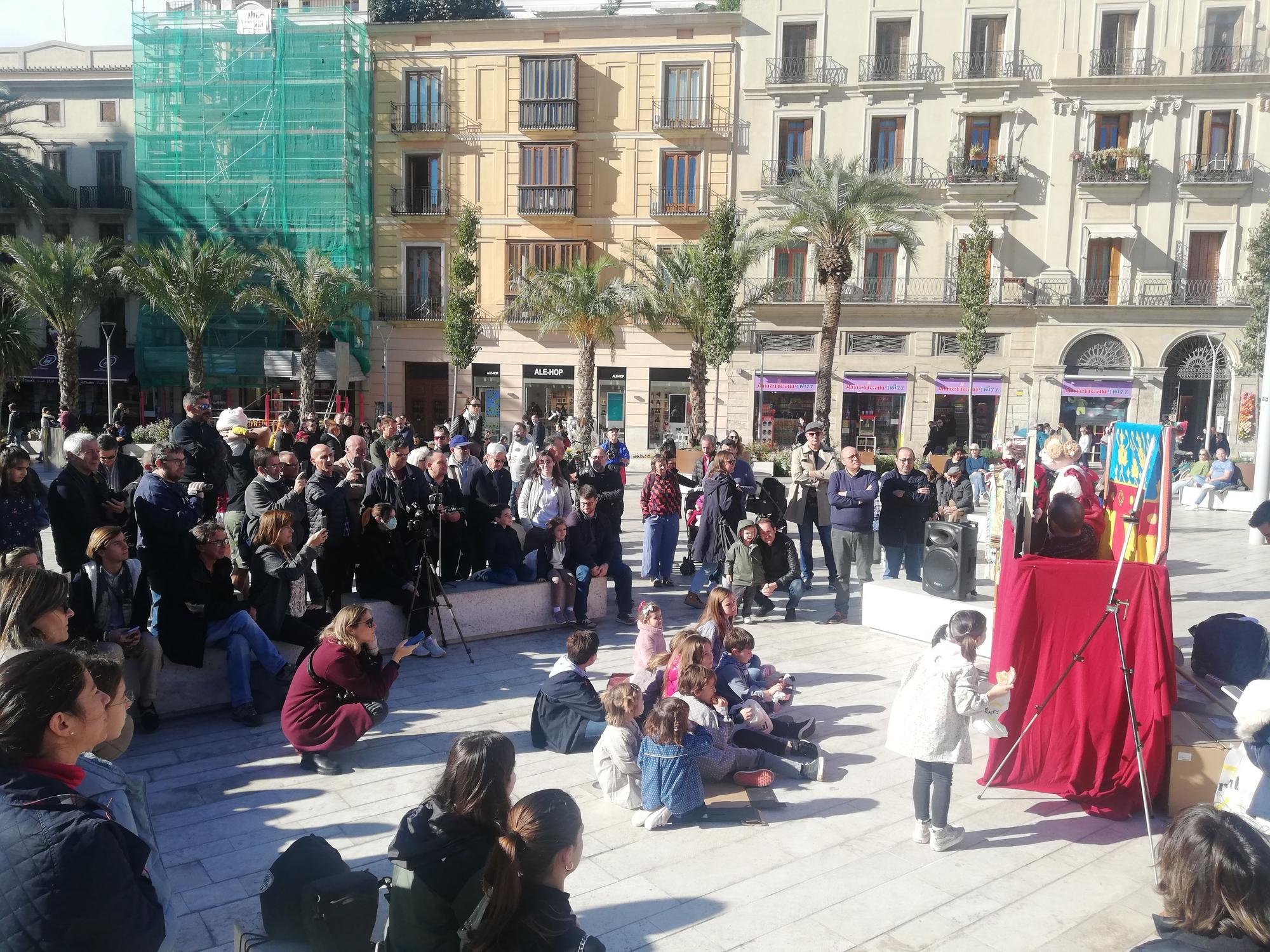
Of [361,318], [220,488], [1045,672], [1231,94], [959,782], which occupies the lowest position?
[959,782]

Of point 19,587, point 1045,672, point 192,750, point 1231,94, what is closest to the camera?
point 19,587

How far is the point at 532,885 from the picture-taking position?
3.13m

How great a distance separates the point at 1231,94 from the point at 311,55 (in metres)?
29.8

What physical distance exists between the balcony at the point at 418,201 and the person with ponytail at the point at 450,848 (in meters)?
31.5

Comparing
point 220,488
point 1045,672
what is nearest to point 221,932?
point 1045,672

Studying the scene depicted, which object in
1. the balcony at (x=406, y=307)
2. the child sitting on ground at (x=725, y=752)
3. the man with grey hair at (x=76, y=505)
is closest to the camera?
the child sitting on ground at (x=725, y=752)

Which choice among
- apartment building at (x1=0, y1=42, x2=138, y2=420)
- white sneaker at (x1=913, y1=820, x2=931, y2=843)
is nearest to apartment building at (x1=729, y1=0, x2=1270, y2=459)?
apartment building at (x1=0, y1=42, x2=138, y2=420)

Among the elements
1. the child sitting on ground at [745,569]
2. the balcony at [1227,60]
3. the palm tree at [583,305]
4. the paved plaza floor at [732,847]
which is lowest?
the paved plaza floor at [732,847]

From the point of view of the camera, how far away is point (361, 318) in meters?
33.7

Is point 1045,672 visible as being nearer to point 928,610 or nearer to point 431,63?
point 928,610

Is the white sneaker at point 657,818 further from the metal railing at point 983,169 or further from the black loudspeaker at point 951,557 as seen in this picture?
the metal railing at point 983,169

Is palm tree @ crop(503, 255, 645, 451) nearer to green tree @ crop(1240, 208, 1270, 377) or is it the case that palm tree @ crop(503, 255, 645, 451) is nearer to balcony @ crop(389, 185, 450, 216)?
balcony @ crop(389, 185, 450, 216)

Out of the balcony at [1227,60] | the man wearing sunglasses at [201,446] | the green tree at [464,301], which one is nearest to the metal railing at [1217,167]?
the balcony at [1227,60]

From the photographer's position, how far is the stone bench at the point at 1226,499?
2048 centimetres
